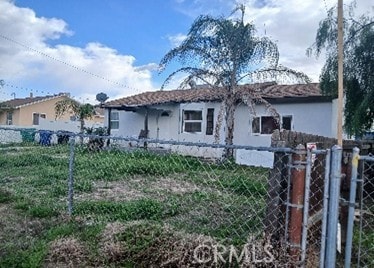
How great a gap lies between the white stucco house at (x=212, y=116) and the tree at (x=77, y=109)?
2.14 meters

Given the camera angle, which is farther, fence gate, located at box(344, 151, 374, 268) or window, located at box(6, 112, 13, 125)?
window, located at box(6, 112, 13, 125)

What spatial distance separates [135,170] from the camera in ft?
28.8

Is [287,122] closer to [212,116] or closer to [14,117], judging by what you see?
[212,116]

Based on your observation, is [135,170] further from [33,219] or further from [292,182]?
[292,182]

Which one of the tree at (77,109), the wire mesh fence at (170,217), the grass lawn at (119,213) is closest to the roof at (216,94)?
the tree at (77,109)

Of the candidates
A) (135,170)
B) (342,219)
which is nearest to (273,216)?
(342,219)

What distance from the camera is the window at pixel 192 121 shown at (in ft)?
55.4

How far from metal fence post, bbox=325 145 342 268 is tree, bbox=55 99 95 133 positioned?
2095 centimetres

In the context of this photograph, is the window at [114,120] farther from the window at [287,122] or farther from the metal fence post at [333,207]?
the metal fence post at [333,207]

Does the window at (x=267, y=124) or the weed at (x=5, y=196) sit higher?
the window at (x=267, y=124)

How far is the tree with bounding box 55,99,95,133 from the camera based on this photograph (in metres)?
22.6

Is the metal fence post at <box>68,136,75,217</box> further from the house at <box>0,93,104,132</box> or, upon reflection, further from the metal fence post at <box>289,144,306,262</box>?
the house at <box>0,93,104,132</box>

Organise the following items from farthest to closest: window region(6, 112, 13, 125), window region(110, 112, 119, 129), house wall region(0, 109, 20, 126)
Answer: window region(6, 112, 13, 125)
house wall region(0, 109, 20, 126)
window region(110, 112, 119, 129)

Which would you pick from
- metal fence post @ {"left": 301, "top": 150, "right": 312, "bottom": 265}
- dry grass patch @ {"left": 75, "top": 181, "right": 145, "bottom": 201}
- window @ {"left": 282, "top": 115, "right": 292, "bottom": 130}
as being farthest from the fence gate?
window @ {"left": 282, "top": 115, "right": 292, "bottom": 130}
